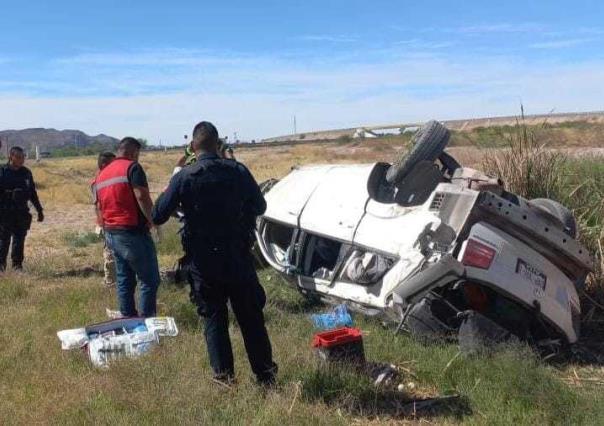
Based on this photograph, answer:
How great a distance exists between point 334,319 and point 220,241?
87.2 inches

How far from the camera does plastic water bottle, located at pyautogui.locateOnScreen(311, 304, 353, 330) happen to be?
6094 millimetres

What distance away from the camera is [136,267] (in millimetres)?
6113

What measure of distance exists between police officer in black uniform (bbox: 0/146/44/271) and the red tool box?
593 cm

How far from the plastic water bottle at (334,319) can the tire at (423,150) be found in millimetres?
1298

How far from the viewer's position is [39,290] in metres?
8.05

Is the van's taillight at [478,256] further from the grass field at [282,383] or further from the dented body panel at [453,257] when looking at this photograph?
the grass field at [282,383]

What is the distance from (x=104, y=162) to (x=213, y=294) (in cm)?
412

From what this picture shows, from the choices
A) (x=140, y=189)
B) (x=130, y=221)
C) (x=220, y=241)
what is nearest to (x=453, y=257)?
(x=220, y=241)

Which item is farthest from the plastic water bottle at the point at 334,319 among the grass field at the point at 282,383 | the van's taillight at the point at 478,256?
the van's taillight at the point at 478,256

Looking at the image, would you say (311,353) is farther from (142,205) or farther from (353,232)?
(142,205)

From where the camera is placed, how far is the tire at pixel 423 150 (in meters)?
6.46

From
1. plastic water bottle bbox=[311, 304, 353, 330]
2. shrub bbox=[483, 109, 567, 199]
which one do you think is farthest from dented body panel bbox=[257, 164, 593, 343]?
shrub bbox=[483, 109, 567, 199]

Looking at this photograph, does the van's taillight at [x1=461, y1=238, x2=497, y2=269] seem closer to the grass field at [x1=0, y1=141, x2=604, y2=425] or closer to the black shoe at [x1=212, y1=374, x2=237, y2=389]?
the grass field at [x1=0, y1=141, x2=604, y2=425]

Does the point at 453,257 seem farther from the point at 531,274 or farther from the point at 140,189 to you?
the point at 140,189
